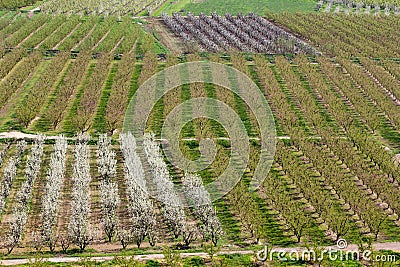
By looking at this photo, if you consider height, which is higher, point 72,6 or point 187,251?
point 187,251

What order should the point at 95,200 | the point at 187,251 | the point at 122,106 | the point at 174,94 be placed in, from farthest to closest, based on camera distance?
the point at 174,94 → the point at 122,106 → the point at 95,200 → the point at 187,251

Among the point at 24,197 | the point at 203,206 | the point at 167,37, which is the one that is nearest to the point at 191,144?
the point at 203,206

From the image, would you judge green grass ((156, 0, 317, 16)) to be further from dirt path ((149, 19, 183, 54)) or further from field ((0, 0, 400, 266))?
field ((0, 0, 400, 266))

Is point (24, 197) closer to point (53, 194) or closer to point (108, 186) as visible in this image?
point (53, 194)

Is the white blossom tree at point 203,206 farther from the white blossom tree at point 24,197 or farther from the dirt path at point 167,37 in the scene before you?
the dirt path at point 167,37

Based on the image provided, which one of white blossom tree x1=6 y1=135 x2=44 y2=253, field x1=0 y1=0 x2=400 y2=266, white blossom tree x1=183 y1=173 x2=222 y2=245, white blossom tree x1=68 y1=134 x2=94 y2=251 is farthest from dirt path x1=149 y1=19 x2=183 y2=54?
white blossom tree x1=183 y1=173 x2=222 y2=245

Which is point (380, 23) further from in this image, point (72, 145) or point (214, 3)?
point (72, 145)

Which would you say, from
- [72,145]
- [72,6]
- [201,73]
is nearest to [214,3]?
[72,6]
